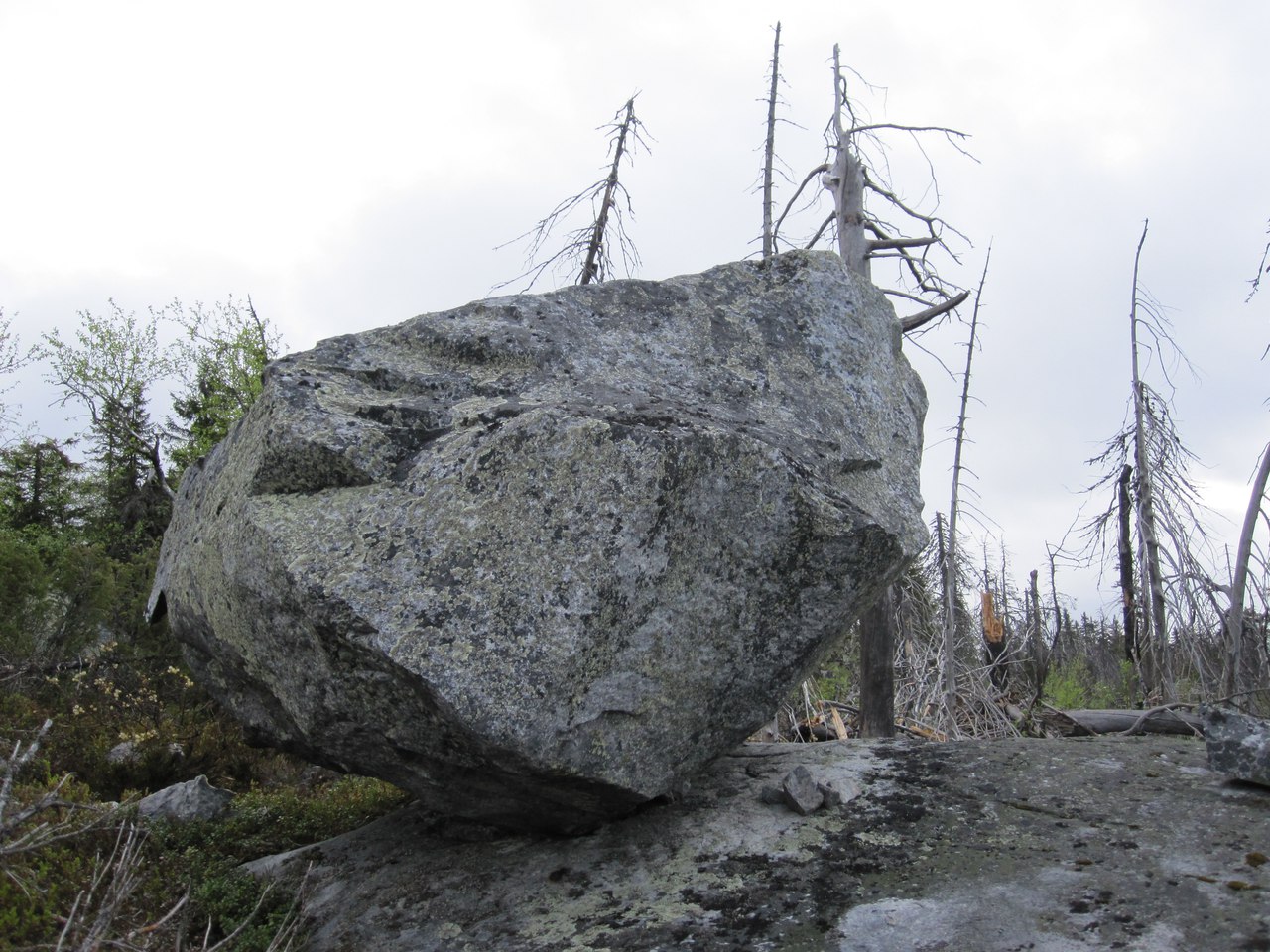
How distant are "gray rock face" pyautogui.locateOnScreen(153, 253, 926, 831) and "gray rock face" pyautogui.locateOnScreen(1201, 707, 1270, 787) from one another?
5.60ft

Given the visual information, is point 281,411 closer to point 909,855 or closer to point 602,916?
point 602,916

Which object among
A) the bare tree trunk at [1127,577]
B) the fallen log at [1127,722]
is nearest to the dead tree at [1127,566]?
the bare tree trunk at [1127,577]

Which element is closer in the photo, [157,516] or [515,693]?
[515,693]

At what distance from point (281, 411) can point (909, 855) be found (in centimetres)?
352

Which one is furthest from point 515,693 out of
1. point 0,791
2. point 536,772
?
point 0,791

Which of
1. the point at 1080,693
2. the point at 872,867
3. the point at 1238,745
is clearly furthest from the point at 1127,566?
the point at 872,867

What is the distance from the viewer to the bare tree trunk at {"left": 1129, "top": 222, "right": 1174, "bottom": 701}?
28.8ft

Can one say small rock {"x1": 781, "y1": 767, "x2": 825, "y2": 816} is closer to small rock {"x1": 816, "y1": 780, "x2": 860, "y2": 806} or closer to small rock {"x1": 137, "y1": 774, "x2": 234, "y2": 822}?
small rock {"x1": 816, "y1": 780, "x2": 860, "y2": 806}

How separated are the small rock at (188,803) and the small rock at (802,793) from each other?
3845 millimetres

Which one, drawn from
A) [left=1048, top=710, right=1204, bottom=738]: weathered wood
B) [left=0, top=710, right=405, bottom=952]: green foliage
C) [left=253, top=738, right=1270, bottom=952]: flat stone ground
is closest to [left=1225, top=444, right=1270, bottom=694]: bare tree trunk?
[left=1048, top=710, right=1204, bottom=738]: weathered wood

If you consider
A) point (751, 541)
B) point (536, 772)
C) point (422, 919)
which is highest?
point (751, 541)

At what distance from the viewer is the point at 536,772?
4.11 m

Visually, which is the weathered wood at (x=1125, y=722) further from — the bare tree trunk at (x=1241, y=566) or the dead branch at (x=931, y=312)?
the dead branch at (x=931, y=312)

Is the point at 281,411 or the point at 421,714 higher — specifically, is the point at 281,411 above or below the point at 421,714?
above
